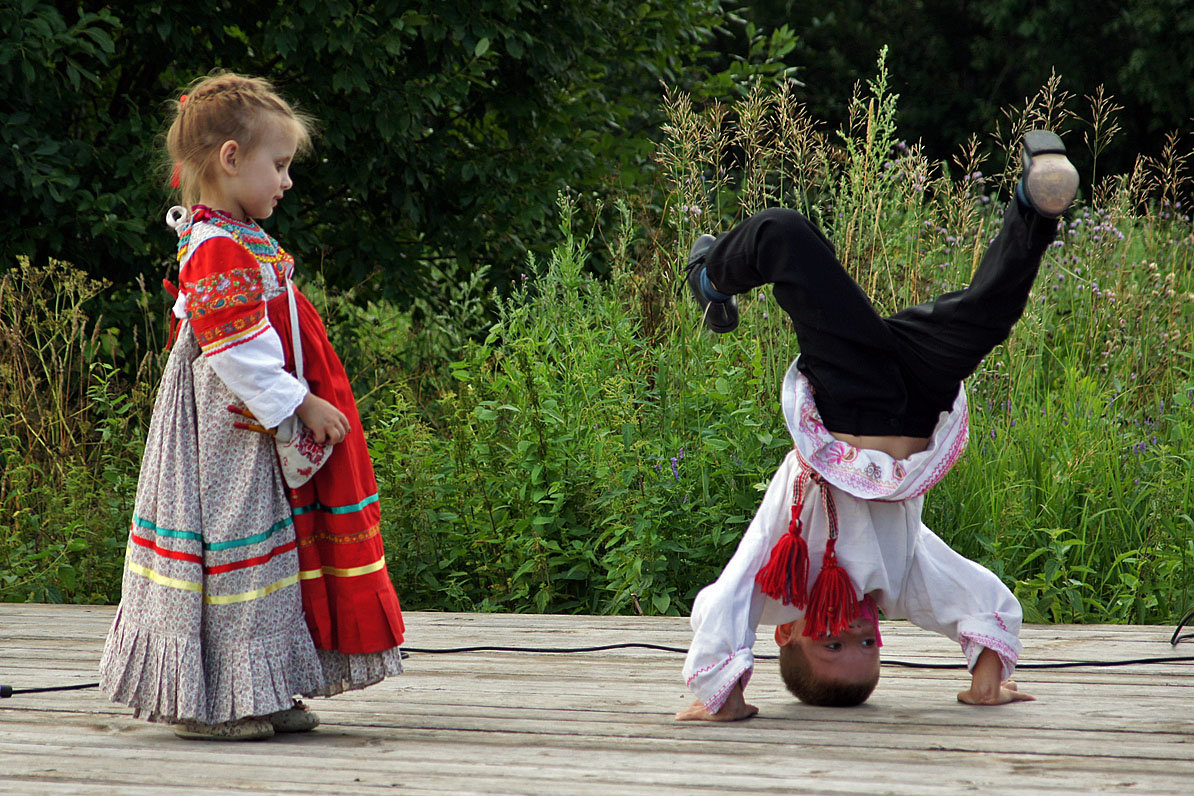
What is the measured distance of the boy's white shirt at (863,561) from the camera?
238 centimetres

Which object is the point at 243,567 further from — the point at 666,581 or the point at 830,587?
the point at 666,581

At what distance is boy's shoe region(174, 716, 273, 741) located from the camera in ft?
7.73

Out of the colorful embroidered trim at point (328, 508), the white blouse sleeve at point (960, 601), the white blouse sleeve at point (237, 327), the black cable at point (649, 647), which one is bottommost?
the black cable at point (649, 647)

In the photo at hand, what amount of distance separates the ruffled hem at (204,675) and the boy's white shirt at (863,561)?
0.74 metres

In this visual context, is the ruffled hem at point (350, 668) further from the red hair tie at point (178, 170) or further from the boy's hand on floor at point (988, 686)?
the boy's hand on floor at point (988, 686)

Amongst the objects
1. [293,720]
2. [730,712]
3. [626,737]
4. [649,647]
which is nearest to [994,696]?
[730,712]

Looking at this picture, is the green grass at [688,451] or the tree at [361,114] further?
the tree at [361,114]

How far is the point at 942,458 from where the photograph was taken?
95.4 inches

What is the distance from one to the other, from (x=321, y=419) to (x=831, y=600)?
100cm

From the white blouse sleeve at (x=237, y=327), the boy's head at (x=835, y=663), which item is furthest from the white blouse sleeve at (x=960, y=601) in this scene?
the white blouse sleeve at (x=237, y=327)

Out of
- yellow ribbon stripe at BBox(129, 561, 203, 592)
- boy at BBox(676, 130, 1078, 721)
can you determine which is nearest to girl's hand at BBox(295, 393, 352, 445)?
yellow ribbon stripe at BBox(129, 561, 203, 592)

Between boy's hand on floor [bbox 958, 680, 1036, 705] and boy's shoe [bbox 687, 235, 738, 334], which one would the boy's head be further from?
boy's shoe [bbox 687, 235, 738, 334]

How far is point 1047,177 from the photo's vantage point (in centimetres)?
214

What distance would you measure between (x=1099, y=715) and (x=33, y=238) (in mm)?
4399
